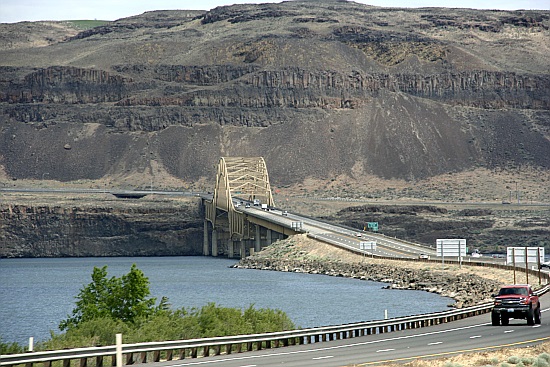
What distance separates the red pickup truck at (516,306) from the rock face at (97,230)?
14329 centimetres

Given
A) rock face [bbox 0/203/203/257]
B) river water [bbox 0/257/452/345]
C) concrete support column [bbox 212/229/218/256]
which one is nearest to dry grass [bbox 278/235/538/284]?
river water [bbox 0/257/452/345]

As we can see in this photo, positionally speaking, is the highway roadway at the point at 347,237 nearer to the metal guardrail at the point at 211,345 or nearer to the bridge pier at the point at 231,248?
the bridge pier at the point at 231,248

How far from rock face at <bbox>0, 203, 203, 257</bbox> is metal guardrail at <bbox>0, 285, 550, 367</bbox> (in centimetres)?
13904

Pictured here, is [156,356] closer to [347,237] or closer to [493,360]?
[493,360]

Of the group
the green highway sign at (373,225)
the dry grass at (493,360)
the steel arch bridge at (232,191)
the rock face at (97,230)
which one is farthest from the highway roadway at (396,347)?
the rock face at (97,230)

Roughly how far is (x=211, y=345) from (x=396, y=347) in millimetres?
6922

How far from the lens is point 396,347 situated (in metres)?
→ 43.7

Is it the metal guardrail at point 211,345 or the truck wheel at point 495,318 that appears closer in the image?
the metal guardrail at point 211,345

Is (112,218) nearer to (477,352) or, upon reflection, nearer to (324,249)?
(324,249)

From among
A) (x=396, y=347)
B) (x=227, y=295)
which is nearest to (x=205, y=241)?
(x=227, y=295)

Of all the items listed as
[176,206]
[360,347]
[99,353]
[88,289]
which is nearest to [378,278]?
[88,289]

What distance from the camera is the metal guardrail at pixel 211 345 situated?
35.4m

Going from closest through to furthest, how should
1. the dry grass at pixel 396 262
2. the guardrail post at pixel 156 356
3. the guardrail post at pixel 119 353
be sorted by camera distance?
the guardrail post at pixel 119 353
the guardrail post at pixel 156 356
the dry grass at pixel 396 262

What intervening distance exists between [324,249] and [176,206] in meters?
68.5
